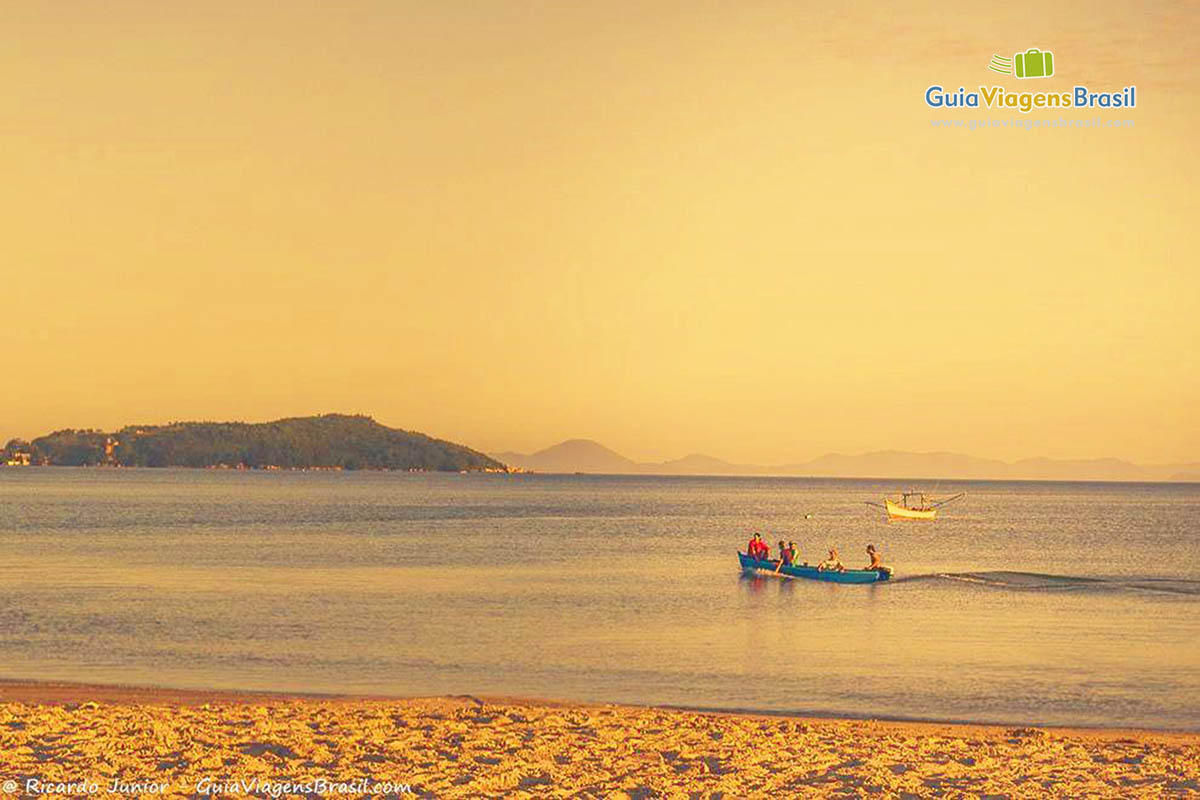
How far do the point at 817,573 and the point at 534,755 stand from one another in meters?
38.6

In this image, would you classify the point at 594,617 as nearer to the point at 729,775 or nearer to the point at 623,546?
the point at 729,775

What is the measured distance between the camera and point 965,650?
31.2 meters

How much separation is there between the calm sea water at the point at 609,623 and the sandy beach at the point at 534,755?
16.2ft

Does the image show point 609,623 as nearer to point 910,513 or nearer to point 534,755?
point 534,755

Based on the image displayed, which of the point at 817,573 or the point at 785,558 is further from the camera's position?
the point at 785,558

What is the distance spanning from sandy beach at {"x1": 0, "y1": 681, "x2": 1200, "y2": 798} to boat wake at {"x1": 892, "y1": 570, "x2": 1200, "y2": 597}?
33922 millimetres

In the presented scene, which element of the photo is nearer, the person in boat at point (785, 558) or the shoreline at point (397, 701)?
the shoreline at point (397, 701)

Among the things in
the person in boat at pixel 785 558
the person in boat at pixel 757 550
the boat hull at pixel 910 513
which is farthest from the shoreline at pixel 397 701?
the boat hull at pixel 910 513

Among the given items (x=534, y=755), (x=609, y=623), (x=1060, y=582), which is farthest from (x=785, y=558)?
(x=534, y=755)

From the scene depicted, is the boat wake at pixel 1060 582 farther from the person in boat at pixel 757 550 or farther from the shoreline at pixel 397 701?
the shoreline at pixel 397 701

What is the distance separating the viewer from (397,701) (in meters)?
20.7

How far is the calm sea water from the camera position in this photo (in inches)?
974

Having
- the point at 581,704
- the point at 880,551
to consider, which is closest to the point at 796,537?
the point at 880,551

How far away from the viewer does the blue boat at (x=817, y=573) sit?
5044 centimetres
